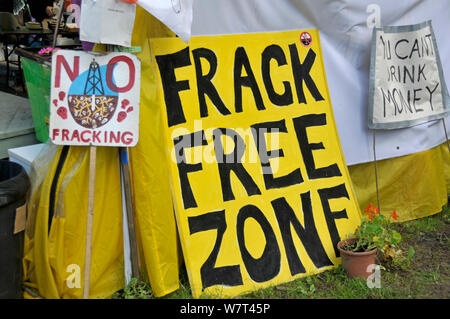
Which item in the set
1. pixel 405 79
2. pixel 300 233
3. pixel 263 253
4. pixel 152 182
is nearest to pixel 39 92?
pixel 152 182

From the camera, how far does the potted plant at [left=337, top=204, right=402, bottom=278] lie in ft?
11.5

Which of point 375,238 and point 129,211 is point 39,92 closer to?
point 129,211

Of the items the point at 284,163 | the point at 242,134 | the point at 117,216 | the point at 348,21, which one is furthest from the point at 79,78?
the point at 348,21

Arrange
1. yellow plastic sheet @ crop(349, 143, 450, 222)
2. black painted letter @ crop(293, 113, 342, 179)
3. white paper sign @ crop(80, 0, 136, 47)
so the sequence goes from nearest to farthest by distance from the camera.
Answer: white paper sign @ crop(80, 0, 136, 47) → black painted letter @ crop(293, 113, 342, 179) → yellow plastic sheet @ crop(349, 143, 450, 222)

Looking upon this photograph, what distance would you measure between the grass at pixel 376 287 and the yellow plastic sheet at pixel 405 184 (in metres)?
0.56

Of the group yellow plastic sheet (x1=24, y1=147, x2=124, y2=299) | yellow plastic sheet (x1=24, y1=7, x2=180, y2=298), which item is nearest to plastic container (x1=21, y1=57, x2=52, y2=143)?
yellow plastic sheet (x1=24, y1=7, x2=180, y2=298)

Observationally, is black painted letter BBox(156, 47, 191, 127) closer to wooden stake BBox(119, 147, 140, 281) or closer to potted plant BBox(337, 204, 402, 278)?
wooden stake BBox(119, 147, 140, 281)

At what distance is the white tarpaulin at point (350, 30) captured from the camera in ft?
12.0

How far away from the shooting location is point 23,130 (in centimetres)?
391

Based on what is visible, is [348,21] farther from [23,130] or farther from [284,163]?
[23,130]

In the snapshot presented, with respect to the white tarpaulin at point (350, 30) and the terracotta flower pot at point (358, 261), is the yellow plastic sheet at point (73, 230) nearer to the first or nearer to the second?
the white tarpaulin at point (350, 30)

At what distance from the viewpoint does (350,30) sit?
4.09 metres

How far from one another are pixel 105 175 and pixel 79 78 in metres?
0.63

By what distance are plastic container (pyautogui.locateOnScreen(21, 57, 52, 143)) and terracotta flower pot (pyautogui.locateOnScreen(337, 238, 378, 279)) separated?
2310 mm
